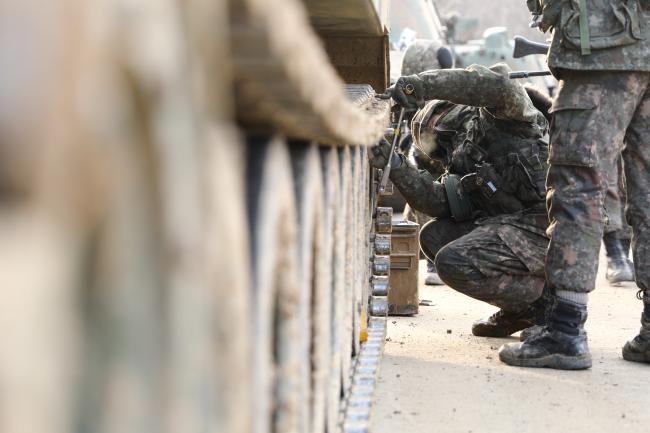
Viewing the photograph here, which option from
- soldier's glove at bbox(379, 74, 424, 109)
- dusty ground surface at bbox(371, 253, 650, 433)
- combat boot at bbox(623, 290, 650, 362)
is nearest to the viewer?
dusty ground surface at bbox(371, 253, 650, 433)

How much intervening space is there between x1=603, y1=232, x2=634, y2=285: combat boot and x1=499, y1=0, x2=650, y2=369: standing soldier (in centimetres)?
319

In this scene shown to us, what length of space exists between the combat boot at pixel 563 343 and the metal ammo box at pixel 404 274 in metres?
1.67

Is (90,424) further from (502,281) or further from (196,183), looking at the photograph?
(502,281)

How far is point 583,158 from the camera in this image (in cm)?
450

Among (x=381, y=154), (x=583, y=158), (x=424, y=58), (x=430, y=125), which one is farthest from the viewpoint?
(x=424, y=58)

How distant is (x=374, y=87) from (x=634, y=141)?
1090mm

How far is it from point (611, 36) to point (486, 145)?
1314 mm

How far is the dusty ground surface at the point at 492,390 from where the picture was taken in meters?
3.83

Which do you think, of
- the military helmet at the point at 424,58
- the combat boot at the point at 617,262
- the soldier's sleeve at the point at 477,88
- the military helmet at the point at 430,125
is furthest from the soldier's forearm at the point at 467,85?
the military helmet at the point at 424,58

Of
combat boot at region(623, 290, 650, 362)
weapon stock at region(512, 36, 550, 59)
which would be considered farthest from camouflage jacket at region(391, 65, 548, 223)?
weapon stock at region(512, 36, 550, 59)

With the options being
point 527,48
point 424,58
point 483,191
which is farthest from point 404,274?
point 424,58

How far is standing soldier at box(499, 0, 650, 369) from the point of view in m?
4.51

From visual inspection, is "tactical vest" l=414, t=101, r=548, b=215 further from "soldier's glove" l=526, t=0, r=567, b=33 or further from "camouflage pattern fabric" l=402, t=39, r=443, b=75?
"camouflage pattern fabric" l=402, t=39, r=443, b=75

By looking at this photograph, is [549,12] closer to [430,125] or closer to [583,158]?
[583,158]
